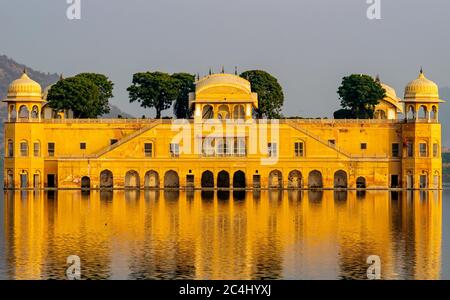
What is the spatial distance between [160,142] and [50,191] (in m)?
9.56

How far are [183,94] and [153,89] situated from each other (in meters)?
4.77

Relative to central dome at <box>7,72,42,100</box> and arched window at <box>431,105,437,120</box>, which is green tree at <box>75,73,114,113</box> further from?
arched window at <box>431,105,437,120</box>

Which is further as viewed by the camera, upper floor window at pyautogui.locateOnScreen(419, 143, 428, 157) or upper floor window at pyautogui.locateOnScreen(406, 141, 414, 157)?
upper floor window at pyautogui.locateOnScreen(406, 141, 414, 157)

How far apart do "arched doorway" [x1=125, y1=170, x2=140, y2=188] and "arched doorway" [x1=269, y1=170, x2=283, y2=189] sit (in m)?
10.8

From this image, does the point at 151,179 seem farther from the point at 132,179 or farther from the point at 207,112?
the point at 207,112

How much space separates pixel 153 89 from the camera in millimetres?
102688


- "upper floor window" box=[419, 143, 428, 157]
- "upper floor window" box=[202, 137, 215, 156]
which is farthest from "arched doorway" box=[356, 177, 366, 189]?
"upper floor window" box=[202, 137, 215, 156]

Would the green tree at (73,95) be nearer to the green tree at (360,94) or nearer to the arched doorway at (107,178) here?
the arched doorway at (107,178)

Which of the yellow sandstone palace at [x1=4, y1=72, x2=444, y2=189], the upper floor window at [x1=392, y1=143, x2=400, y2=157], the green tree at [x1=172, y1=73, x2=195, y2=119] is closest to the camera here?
the yellow sandstone palace at [x1=4, y1=72, x2=444, y2=189]

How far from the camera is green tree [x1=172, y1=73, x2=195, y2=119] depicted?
106m

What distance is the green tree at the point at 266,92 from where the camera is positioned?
104 metres

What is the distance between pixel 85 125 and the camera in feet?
310
